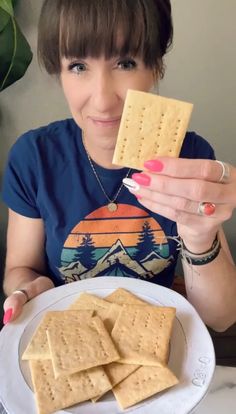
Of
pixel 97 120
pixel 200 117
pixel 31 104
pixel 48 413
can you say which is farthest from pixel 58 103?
pixel 48 413

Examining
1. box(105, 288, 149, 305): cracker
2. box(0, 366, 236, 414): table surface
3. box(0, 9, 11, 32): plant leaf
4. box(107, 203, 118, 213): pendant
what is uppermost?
box(0, 9, 11, 32): plant leaf

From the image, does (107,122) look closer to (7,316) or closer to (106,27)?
(106,27)

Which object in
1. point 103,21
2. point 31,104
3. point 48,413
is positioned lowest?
point 48,413

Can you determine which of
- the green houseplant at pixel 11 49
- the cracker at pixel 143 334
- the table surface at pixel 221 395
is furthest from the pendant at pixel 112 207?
the green houseplant at pixel 11 49

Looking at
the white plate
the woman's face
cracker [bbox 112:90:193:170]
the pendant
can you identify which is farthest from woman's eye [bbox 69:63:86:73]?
the white plate

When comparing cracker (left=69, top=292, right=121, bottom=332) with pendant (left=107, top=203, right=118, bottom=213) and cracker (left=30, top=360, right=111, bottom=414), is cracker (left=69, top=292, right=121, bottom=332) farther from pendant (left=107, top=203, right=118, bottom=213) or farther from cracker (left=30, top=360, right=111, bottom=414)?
pendant (left=107, top=203, right=118, bottom=213)

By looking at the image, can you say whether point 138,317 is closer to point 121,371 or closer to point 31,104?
point 121,371
